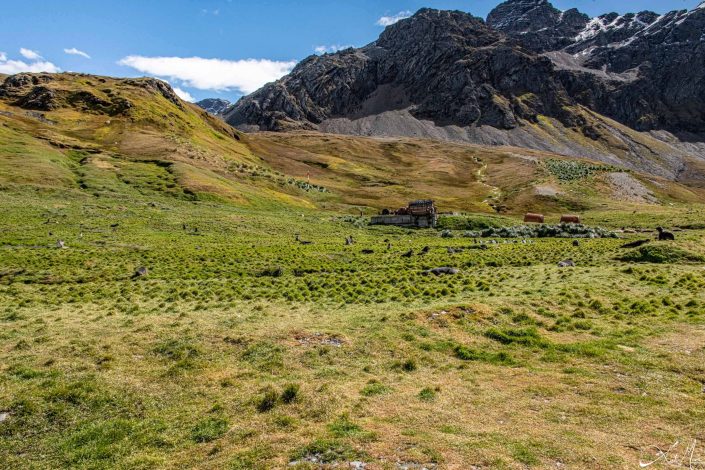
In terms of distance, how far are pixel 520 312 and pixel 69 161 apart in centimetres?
11518

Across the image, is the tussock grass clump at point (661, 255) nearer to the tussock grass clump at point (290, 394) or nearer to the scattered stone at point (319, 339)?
the scattered stone at point (319, 339)

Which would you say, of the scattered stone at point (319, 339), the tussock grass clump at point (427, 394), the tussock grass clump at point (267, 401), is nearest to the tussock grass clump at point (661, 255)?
the scattered stone at point (319, 339)

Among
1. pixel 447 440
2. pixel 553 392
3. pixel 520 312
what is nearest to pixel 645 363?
pixel 553 392

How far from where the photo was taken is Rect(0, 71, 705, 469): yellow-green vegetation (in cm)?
1227

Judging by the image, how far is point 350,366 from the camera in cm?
1883

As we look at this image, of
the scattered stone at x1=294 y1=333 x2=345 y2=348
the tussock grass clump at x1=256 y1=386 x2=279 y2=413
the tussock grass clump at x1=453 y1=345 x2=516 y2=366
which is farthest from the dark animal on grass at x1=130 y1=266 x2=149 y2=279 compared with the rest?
the tussock grass clump at x1=453 y1=345 x2=516 y2=366

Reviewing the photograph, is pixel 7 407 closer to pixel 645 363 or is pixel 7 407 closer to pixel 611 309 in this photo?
pixel 645 363

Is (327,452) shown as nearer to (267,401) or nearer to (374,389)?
(267,401)

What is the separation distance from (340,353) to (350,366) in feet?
→ 4.16

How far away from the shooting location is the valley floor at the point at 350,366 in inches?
475

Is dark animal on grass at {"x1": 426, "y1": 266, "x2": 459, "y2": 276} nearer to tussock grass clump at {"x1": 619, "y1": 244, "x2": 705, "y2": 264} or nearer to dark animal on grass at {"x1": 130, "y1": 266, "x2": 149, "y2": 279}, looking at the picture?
tussock grass clump at {"x1": 619, "y1": 244, "x2": 705, "y2": 264}

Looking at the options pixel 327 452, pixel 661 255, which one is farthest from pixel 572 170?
pixel 327 452

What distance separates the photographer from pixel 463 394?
15.8 meters

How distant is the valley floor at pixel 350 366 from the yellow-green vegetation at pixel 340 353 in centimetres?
9
